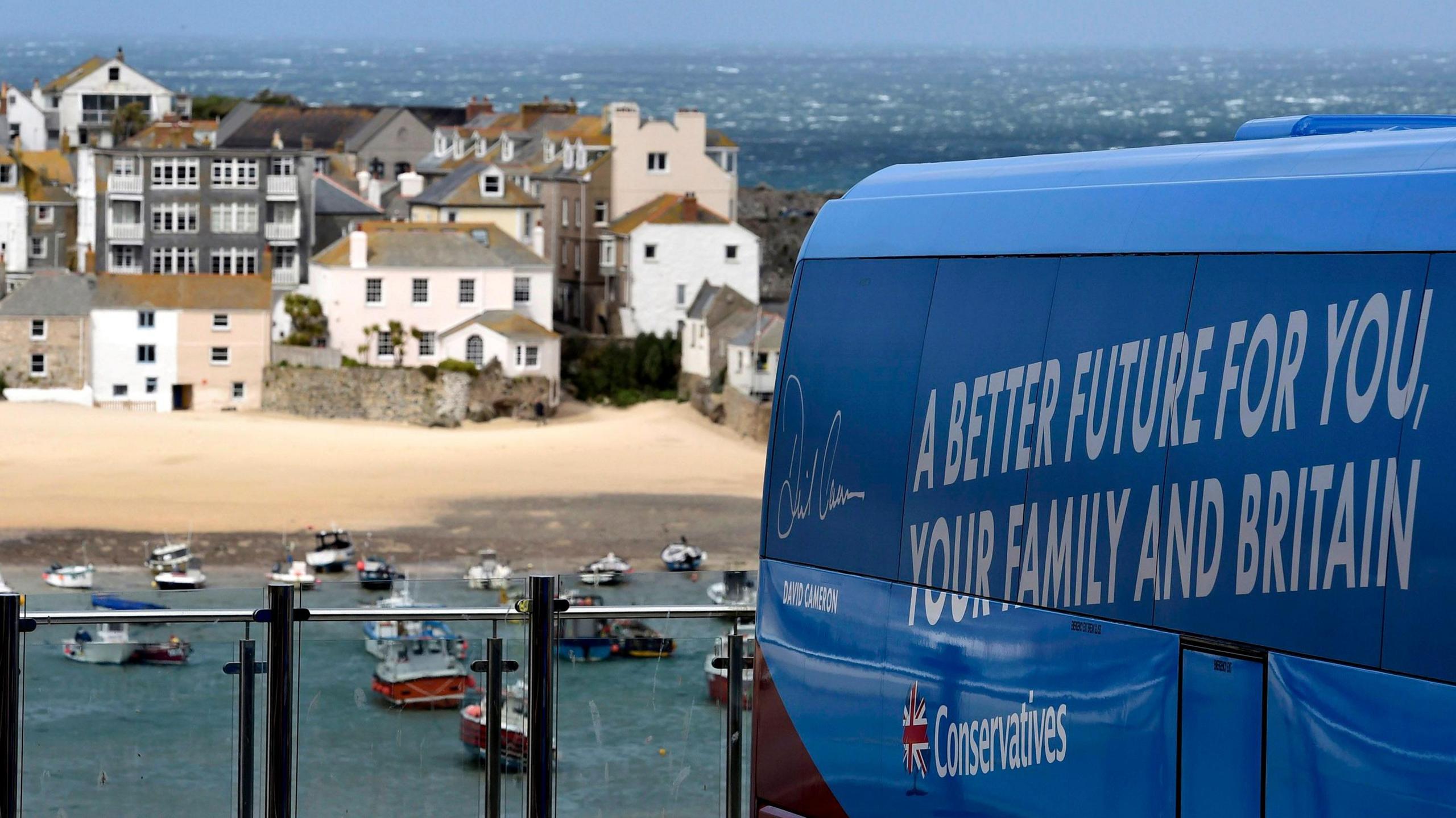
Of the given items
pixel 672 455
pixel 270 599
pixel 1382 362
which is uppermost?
pixel 1382 362

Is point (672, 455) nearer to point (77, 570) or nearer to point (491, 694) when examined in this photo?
point (77, 570)

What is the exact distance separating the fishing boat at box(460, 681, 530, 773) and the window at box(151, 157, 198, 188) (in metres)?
64.2

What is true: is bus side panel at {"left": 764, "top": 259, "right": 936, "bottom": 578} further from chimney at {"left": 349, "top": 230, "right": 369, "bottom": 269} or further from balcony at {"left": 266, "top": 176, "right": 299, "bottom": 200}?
balcony at {"left": 266, "top": 176, "right": 299, "bottom": 200}

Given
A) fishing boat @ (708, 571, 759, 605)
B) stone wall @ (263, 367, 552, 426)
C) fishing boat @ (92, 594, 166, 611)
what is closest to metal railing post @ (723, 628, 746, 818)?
fishing boat @ (708, 571, 759, 605)

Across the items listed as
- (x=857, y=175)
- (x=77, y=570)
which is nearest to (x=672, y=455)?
(x=77, y=570)

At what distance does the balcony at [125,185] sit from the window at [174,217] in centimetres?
77

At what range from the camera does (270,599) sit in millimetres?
7891

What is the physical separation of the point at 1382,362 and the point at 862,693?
2428mm

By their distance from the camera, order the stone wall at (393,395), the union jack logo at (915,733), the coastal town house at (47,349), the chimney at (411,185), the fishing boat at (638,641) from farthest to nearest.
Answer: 1. the chimney at (411,185)
2. the coastal town house at (47,349)
3. the stone wall at (393,395)
4. the fishing boat at (638,641)
5. the union jack logo at (915,733)

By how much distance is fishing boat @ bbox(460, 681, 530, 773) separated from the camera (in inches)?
318

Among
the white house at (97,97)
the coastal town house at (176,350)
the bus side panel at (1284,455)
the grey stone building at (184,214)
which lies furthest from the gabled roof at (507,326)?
the bus side panel at (1284,455)

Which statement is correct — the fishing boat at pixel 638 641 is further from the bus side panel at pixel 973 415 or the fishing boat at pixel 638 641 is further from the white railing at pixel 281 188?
the white railing at pixel 281 188

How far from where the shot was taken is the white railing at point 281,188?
7069 cm

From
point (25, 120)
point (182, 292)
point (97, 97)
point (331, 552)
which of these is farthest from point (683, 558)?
point (97, 97)
